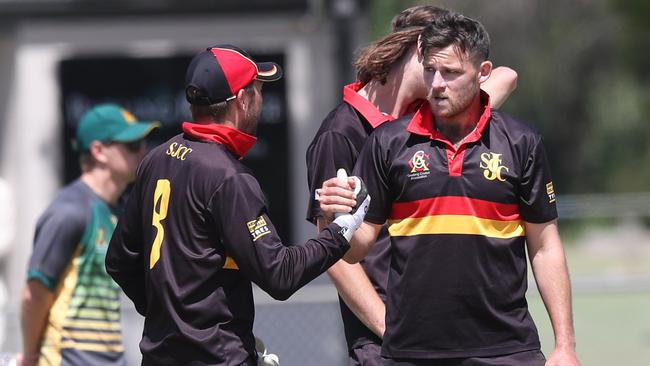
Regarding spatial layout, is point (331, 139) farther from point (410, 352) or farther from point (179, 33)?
point (179, 33)

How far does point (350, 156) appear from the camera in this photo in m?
5.02

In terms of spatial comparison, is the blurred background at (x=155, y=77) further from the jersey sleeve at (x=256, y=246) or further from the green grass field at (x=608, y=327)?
the jersey sleeve at (x=256, y=246)

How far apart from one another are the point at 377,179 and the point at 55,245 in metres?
1.99

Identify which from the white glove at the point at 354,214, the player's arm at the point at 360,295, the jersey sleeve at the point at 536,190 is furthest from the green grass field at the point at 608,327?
the white glove at the point at 354,214

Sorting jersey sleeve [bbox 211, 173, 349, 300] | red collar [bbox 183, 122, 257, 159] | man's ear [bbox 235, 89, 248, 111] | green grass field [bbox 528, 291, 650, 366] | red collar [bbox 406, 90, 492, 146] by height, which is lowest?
green grass field [bbox 528, 291, 650, 366]

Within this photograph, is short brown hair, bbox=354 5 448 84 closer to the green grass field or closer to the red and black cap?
the red and black cap

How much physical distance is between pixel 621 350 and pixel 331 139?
8.60 meters

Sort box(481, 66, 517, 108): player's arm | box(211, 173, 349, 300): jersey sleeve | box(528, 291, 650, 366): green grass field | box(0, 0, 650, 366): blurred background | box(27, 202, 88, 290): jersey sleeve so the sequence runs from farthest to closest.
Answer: box(528, 291, 650, 366): green grass field < box(0, 0, 650, 366): blurred background < box(27, 202, 88, 290): jersey sleeve < box(481, 66, 517, 108): player's arm < box(211, 173, 349, 300): jersey sleeve

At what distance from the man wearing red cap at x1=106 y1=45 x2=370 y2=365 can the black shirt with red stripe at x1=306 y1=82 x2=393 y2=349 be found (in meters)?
0.48

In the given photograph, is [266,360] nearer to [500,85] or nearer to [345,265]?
[345,265]

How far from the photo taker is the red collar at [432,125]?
455cm

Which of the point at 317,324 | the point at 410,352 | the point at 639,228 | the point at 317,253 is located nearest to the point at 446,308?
the point at 410,352

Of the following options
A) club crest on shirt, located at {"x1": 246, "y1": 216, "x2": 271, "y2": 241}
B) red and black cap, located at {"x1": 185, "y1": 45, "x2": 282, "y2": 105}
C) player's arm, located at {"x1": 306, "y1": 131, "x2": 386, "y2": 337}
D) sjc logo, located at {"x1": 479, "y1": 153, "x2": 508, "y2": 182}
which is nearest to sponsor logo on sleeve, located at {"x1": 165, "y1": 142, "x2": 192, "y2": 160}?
red and black cap, located at {"x1": 185, "y1": 45, "x2": 282, "y2": 105}

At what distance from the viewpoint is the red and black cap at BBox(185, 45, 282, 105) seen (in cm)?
450
